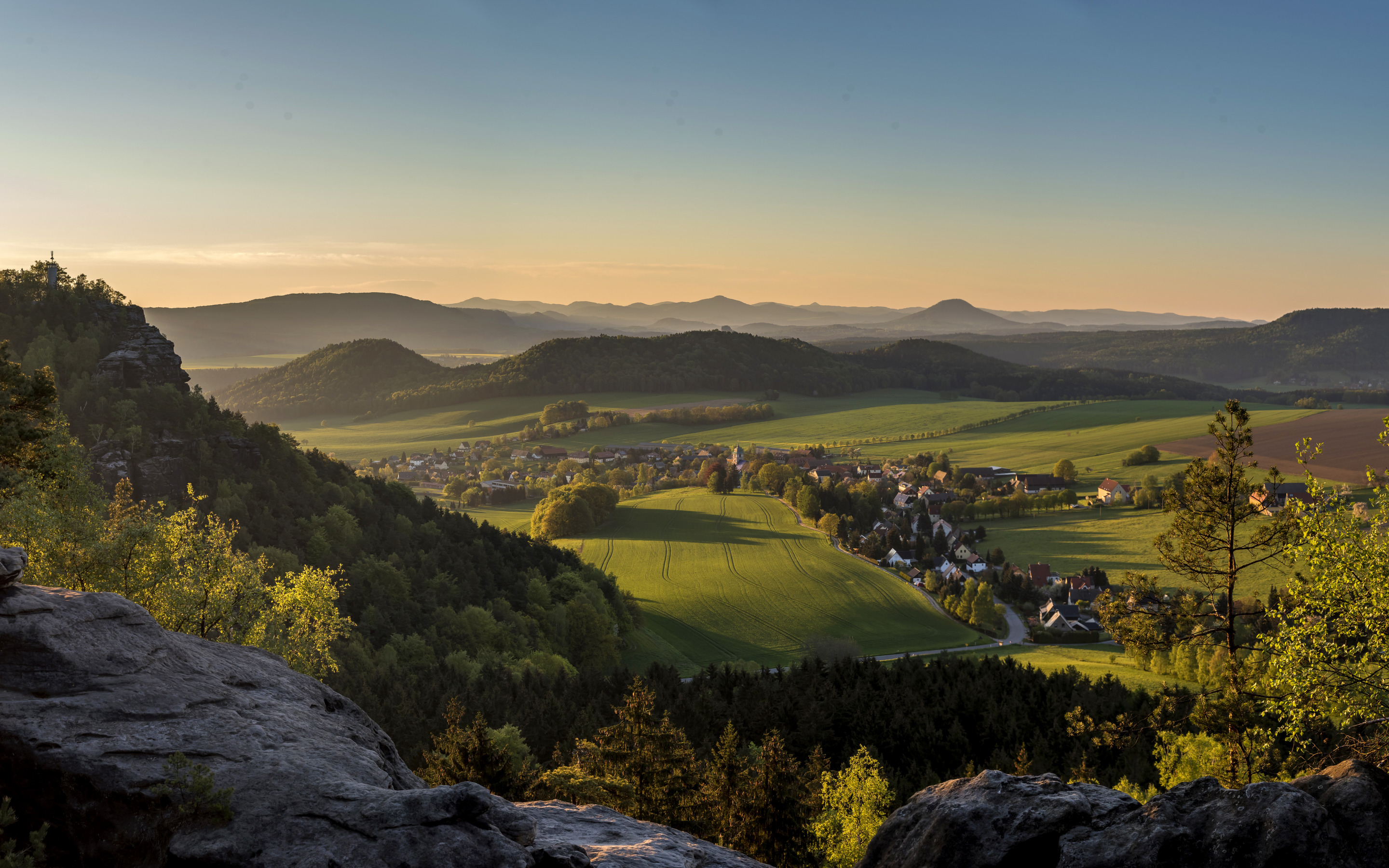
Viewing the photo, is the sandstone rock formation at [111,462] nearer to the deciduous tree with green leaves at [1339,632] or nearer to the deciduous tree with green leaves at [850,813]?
the deciduous tree with green leaves at [850,813]

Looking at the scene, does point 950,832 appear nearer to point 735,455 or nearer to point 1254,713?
point 1254,713

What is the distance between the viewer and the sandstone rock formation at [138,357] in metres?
67.8

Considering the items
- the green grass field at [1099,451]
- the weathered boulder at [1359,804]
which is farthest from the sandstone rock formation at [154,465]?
the green grass field at [1099,451]

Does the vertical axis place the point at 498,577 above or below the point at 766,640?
above

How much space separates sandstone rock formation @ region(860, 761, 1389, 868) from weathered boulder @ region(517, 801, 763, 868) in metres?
3.59

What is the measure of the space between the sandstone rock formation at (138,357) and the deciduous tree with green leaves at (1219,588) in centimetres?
7570

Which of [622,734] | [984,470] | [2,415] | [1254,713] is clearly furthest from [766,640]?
[984,470]

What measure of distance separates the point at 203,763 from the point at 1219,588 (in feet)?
82.4

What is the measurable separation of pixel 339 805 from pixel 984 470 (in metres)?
171

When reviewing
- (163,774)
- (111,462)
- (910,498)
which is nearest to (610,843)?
(163,774)

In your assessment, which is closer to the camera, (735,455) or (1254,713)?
(1254,713)

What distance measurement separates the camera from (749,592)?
103500 mm

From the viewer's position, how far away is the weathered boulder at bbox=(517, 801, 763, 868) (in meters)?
14.5

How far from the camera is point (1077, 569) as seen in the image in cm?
10994
